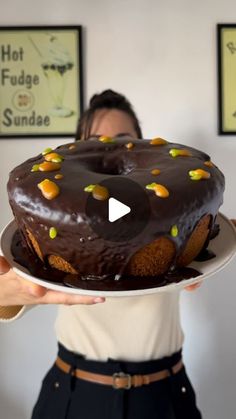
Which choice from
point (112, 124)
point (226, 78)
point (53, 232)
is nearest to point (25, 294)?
point (53, 232)

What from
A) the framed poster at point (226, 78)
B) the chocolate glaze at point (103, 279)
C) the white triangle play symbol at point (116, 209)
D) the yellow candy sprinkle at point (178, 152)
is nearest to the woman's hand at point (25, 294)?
the chocolate glaze at point (103, 279)

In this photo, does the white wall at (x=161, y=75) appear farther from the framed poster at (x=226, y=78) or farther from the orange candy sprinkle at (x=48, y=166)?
the orange candy sprinkle at (x=48, y=166)

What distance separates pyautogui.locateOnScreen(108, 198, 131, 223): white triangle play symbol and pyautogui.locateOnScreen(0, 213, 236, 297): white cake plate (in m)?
0.10

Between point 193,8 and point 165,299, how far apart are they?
3.13 ft

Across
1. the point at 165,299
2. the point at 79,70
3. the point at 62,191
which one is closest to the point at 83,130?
Result: the point at 79,70

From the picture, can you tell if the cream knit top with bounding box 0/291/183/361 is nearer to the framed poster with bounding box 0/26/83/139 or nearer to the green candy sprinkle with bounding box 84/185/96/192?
the green candy sprinkle with bounding box 84/185/96/192

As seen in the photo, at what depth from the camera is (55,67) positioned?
1479 mm

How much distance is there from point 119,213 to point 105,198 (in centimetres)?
3

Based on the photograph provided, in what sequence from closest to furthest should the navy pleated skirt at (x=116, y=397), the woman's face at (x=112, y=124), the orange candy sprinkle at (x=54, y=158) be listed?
the orange candy sprinkle at (x=54, y=158) < the navy pleated skirt at (x=116, y=397) < the woman's face at (x=112, y=124)

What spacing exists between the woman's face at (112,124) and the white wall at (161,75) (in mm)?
300

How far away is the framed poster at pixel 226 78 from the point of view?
146 centimetres

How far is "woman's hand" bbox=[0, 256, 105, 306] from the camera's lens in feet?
2.33

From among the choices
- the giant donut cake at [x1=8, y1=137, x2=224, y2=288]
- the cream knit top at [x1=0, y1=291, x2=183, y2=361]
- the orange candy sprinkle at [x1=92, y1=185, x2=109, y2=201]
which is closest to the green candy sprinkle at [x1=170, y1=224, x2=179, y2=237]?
the giant donut cake at [x1=8, y1=137, x2=224, y2=288]

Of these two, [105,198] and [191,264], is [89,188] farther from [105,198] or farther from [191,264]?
[191,264]
